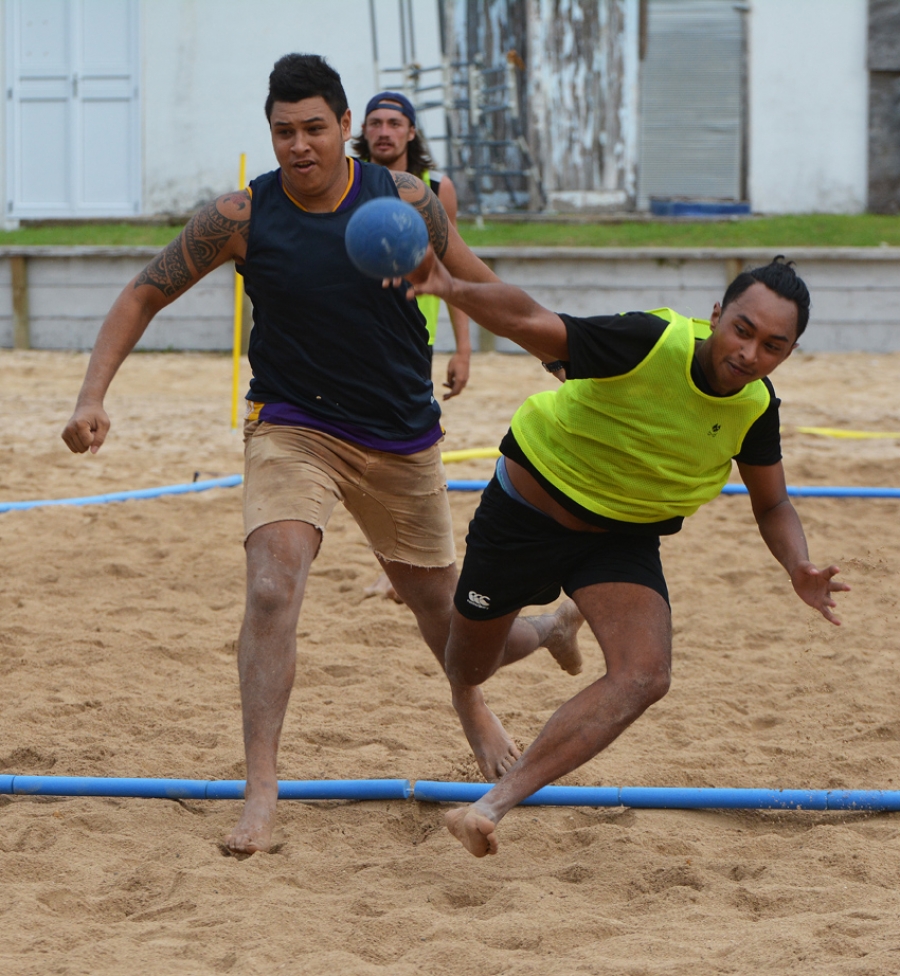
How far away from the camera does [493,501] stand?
3693 millimetres

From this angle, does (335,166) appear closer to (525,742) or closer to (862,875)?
(525,742)

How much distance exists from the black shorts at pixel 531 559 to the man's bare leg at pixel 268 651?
0.51 meters

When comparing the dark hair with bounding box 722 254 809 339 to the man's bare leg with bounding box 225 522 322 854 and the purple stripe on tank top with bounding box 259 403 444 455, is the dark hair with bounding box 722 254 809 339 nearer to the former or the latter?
the purple stripe on tank top with bounding box 259 403 444 455

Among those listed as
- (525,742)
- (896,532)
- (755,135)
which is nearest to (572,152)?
(755,135)

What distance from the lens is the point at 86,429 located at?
361cm

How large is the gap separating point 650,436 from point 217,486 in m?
5.06

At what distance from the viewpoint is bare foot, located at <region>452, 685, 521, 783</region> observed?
404 cm

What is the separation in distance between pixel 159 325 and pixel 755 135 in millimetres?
8341

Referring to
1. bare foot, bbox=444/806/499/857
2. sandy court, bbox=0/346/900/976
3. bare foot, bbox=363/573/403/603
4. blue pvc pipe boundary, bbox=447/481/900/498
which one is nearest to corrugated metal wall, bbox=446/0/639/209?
blue pvc pipe boundary, bbox=447/481/900/498

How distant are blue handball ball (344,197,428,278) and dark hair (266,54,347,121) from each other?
0.86m

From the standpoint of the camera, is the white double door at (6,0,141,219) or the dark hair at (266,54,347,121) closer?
the dark hair at (266,54,347,121)

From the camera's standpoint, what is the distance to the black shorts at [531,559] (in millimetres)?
3514

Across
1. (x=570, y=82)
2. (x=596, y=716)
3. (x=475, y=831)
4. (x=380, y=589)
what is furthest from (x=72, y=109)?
(x=475, y=831)

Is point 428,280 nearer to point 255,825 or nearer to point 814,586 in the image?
point 814,586
